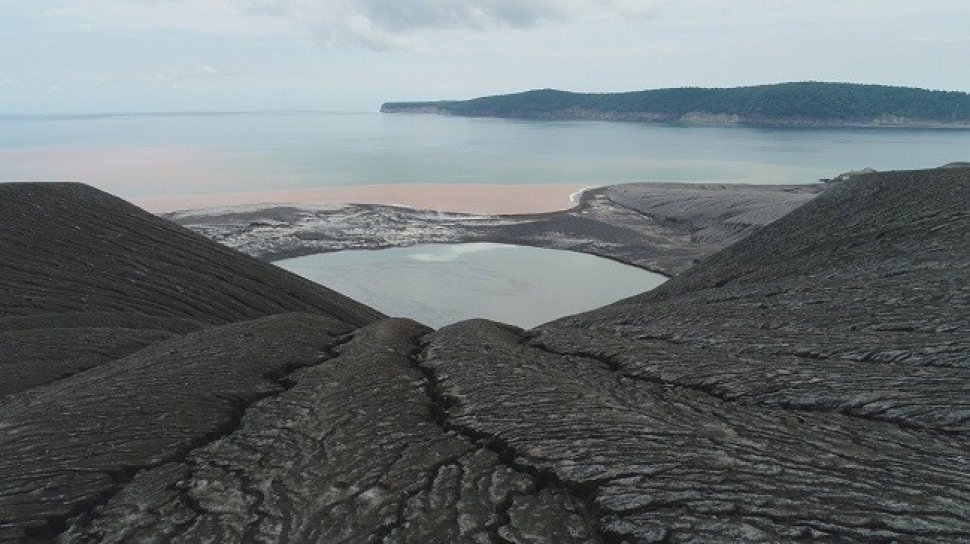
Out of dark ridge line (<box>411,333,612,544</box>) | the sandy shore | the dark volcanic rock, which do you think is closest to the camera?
dark ridge line (<box>411,333,612,544</box>)

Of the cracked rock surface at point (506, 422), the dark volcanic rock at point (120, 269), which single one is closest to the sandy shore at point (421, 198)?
the dark volcanic rock at point (120, 269)

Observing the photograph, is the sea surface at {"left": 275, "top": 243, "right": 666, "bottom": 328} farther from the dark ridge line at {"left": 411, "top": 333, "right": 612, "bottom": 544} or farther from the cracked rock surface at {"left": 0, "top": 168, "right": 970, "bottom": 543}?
the dark ridge line at {"left": 411, "top": 333, "right": 612, "bottom": 544}

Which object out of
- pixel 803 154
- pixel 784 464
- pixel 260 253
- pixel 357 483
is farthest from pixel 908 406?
pixel 803 154

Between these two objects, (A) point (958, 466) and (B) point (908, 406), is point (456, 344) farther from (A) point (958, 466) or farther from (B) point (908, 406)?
(A) point (958, 466)

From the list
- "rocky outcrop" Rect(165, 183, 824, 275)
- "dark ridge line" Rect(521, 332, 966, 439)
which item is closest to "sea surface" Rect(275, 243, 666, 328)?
"rocky outcrop" Rect(165, 183, 824, 275)

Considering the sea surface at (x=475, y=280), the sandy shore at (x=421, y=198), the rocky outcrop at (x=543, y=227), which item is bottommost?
the sea surface at (x=475, y=280)

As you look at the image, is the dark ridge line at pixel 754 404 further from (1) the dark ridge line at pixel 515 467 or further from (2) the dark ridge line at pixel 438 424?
(1) the dark ridge line at pixel 515 467
